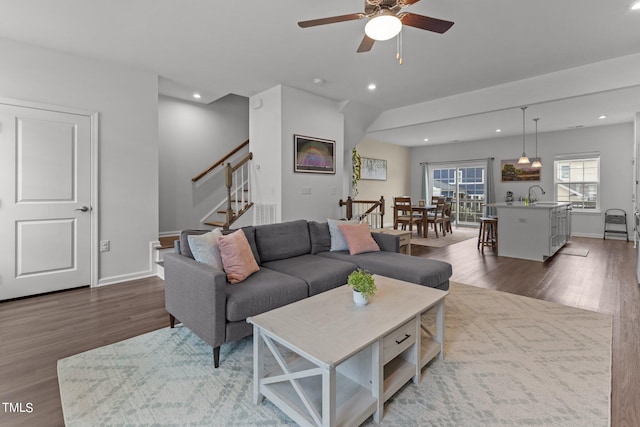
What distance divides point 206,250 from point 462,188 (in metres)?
9.02

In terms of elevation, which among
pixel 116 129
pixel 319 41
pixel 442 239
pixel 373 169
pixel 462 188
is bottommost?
pixel 442 239

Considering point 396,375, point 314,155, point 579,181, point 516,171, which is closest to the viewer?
point 396,375

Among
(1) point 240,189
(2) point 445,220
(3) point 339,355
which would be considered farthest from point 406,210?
(3) point 339,355

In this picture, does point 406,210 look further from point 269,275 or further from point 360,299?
point 360,299

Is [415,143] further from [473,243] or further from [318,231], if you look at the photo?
[318,231]

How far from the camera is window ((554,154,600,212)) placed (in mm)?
7453

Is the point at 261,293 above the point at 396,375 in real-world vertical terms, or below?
above

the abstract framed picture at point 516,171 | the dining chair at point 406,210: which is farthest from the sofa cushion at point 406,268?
the abstract framed picture at point 516,171

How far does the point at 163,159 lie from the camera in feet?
16.7

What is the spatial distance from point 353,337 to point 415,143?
29.7ft

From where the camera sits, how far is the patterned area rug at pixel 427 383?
1541mm

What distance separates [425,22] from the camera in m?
2.07

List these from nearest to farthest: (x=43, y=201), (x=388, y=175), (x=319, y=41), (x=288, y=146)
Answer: (x=319, y=41) → (x=43, y=201) → (x=288, y=146) → (x=388, y=175)

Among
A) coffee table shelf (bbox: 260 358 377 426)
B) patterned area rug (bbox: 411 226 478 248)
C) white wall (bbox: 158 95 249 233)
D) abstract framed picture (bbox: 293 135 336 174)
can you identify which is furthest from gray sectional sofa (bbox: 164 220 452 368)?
patterned area rug (bbox: 411 226 478 248)
